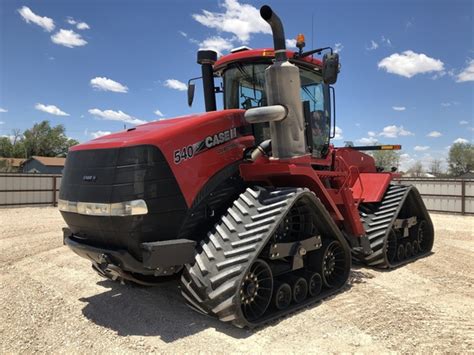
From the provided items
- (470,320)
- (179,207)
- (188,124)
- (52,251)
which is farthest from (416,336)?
(52,251)

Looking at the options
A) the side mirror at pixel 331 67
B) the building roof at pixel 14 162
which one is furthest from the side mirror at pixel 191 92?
the building roof at pixel 14 162

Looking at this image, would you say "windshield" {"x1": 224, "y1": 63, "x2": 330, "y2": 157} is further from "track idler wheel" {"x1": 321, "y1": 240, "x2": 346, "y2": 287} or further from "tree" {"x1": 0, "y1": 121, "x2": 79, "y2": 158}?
"tree" {"x1": 0, "y1": 121, "x2": 79, "y2": 158}

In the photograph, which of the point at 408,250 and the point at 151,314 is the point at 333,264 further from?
the point at 408,250

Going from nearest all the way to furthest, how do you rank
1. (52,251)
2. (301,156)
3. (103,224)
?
(103,224) → (301,156) → (52,251)

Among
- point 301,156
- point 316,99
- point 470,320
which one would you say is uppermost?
point 316,99

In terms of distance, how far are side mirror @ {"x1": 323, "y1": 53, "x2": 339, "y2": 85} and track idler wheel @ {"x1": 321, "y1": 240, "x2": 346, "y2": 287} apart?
205 centimetres

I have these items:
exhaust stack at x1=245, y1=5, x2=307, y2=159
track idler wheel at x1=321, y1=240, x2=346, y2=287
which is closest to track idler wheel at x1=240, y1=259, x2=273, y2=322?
track idler wheel at x1=321, y1=240, x2=346, y2=287

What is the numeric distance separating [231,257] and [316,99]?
319cm

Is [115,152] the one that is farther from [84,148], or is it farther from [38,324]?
[38,324]

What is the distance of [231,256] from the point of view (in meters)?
4.09

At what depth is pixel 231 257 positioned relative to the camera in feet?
13.4

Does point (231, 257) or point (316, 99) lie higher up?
point (316, 99)

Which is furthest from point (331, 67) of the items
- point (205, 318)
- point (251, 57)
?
point (205, 318)

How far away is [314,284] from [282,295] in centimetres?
68
